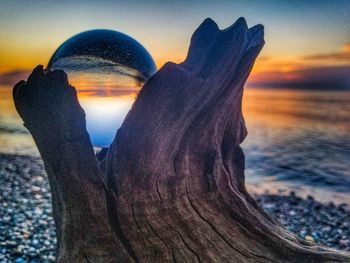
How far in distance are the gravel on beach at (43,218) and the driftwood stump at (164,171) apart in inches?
153

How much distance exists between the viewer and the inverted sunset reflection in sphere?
3316 mm

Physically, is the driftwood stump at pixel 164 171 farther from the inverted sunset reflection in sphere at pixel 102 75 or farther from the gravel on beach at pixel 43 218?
the gravel on beach at pixel 43 218

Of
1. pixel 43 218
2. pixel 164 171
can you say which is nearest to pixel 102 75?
pixel 164 171

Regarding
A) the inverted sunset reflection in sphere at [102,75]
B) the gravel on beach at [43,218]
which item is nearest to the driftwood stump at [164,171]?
the inverted sunset reflection in sphere at [102,75]

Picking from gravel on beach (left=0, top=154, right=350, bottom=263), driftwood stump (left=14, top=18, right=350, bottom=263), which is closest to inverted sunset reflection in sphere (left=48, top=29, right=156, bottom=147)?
driftwood stump (left=14, top=18, right=350, bottom=263)

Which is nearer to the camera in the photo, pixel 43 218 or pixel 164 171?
pixel 164 171

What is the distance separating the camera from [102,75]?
Result: 10.9 feet

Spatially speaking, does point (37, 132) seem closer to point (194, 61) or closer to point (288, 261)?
point (194, 61)

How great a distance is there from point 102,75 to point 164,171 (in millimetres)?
948

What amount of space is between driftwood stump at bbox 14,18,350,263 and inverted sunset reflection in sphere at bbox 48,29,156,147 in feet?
1.11

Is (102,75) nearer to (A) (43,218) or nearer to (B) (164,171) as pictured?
(B) (164,171)

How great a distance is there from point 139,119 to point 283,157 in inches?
621

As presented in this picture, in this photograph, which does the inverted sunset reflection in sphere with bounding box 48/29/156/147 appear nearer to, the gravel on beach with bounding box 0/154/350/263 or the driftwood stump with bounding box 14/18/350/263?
the driftwood stump with bounding box 14/18/350/263

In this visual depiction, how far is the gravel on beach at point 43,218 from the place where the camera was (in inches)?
273
